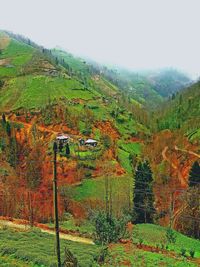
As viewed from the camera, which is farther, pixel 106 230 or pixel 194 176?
pixel 194 176

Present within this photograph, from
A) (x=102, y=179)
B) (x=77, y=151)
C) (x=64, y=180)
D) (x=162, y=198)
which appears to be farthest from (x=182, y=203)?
(x=77, y=151)

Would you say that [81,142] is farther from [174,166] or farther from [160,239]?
[160,239]

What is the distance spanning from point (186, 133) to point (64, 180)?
63.1 m

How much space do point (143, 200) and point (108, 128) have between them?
7184 centimetres

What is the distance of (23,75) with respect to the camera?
609 ft

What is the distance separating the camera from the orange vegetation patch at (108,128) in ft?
472

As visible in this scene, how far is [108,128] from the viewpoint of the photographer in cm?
14712

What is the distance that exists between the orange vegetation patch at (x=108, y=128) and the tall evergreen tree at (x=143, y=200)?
62.7 meters

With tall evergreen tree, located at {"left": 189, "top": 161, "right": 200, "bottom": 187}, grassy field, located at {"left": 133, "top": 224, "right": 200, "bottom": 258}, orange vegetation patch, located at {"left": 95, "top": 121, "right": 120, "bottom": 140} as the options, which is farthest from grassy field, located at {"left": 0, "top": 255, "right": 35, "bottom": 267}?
orange vegetation patch, located at {"left": 95, "top": 121, "right": 120, "bottom": 140}

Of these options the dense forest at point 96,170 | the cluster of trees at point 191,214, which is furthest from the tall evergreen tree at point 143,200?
the cluster of trees at point 191,214

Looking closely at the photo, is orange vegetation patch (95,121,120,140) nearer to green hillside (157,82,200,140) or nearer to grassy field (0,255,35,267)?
green hillside (157,82,200,140)

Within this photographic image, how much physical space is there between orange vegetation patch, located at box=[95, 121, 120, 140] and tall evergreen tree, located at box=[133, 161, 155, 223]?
62697 mm

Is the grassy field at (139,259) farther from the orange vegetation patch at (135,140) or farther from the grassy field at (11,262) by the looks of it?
the orange vegetation patch at (135,140)

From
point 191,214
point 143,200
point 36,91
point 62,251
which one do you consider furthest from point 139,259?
point 36,91
